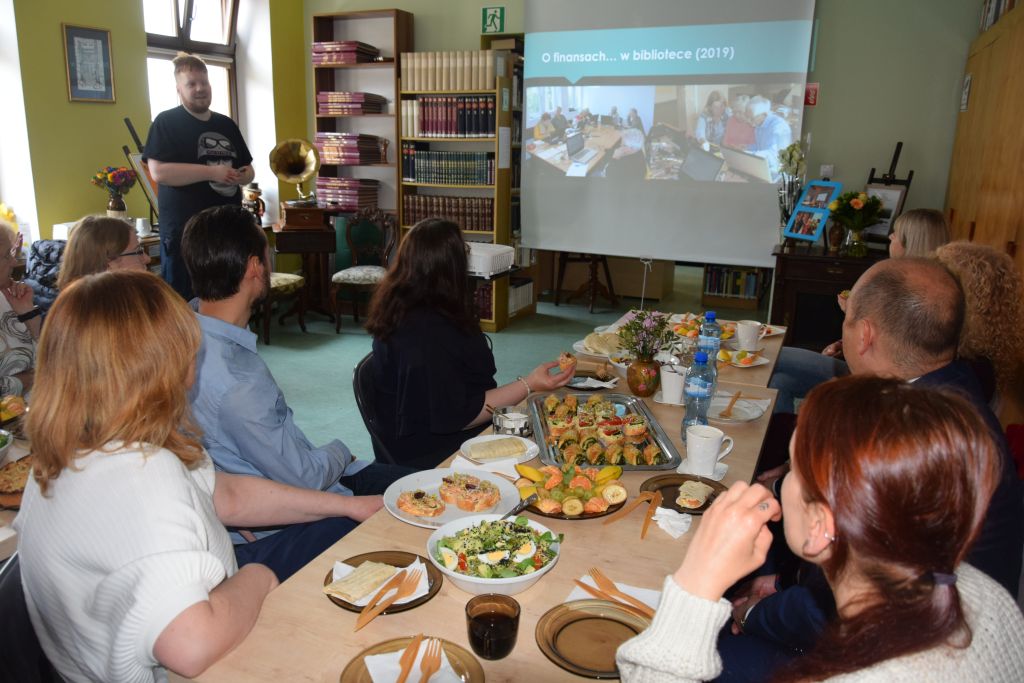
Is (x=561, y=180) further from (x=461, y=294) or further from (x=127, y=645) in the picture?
(x=127, y=645)

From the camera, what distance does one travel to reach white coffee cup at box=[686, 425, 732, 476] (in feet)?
5.74

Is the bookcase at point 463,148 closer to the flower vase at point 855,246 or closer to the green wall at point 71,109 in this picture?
the green wall at point 71,109

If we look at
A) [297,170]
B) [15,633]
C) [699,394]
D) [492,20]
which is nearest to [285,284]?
[297,170]

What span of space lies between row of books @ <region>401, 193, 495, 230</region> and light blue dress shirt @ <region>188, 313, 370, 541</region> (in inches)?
174

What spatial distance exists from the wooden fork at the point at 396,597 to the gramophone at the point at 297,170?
5.17 meters

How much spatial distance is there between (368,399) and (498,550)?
111 cm

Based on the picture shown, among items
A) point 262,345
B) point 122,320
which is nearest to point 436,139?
point 262,345

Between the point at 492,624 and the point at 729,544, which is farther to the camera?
the point at 492,624

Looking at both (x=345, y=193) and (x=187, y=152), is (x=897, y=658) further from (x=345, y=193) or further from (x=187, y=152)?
(x=345, y=193)

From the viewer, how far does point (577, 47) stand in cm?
573

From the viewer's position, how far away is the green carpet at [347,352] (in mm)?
4203

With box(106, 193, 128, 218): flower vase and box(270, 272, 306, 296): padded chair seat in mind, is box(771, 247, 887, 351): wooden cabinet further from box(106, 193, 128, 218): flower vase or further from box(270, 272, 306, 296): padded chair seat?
box(106, 193, 128, 218): flower vase

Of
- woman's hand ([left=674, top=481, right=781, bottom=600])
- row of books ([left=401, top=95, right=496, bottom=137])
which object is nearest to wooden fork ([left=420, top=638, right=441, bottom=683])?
woman's hand ([left=674, top=481, right=781, bottom=600])

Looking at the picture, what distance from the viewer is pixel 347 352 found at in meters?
5.60
